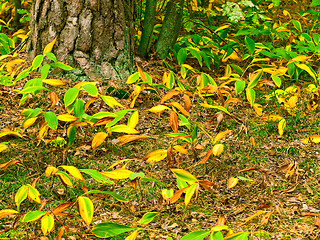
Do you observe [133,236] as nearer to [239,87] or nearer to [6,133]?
[6,133]

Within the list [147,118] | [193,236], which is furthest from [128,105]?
[193,236]

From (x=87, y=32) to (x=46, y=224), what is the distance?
1.68 m

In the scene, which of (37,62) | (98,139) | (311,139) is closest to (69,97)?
(98,139)

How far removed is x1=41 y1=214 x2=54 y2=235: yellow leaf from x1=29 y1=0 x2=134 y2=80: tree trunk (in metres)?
1.45

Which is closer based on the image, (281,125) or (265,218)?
(265,218)

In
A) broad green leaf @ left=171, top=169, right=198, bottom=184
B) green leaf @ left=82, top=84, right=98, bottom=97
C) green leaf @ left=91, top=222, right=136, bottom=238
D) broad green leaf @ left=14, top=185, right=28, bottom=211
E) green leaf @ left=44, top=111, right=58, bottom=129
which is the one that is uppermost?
green leaf @ left=82, top=84, right=98, bottom=97

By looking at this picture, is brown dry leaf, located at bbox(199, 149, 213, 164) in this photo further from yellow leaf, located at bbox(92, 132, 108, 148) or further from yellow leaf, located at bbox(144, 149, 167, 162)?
yellow leaf, located at bbox(92, 132, 108, 148)

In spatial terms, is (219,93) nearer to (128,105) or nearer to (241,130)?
(241,130)

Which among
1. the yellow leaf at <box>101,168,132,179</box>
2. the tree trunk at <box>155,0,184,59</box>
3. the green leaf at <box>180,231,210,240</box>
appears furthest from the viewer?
the tree trunk at <box>155,0,184,59</box>

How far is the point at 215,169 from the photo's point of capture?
2.13 m

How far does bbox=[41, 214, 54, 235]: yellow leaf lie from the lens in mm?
1493

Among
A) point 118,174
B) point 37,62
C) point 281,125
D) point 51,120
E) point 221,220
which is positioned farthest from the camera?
point 281,125

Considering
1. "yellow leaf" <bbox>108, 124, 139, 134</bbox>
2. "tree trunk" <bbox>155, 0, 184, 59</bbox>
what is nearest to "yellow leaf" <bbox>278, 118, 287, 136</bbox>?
"yellow leaf" <bbox>108, 124, 139, 134</bbox>

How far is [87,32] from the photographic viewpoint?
266 cm
